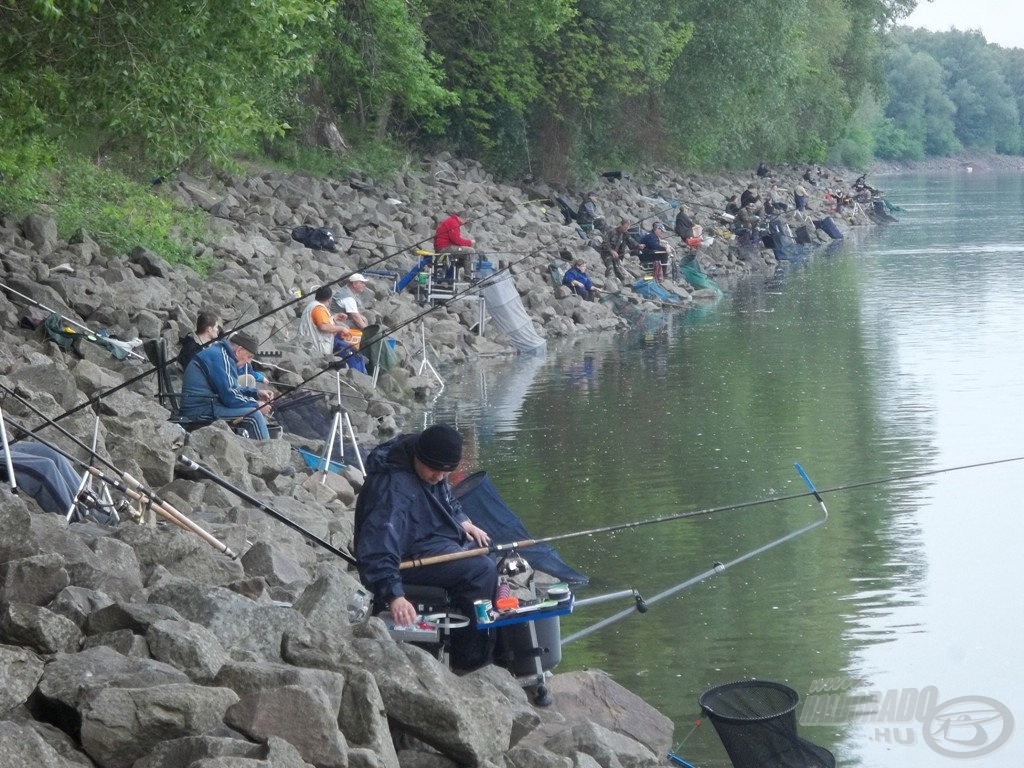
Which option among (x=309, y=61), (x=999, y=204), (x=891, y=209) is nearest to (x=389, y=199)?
(x=309, y=61)

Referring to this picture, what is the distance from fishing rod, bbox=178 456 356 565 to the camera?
793cm

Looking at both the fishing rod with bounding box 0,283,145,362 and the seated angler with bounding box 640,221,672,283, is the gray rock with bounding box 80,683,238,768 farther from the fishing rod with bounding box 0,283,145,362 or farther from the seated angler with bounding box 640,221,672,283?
the seated angler with bounding box 640,221,672,283

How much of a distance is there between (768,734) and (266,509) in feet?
9.29

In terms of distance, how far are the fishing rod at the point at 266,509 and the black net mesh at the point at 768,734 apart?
1836 millimetres

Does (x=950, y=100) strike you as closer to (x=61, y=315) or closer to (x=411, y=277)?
(x=411, y=277)

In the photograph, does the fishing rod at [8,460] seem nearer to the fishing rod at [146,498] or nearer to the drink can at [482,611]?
the fishing rod at [146,498]

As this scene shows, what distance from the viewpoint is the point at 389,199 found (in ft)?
95.5

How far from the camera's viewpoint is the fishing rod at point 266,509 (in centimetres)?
793

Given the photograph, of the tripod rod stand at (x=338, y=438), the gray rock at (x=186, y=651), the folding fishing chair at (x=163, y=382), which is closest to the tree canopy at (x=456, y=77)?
the folding fishing chair at (x=163, y=382)

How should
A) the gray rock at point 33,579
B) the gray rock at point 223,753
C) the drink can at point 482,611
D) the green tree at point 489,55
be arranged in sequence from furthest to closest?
the green tree at point 489,55 → the drink can at point 482,611 → the gray rock at point 33,579 → the gray rock at point 223,753

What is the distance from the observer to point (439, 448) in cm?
714

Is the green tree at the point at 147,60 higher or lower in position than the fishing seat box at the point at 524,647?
higher

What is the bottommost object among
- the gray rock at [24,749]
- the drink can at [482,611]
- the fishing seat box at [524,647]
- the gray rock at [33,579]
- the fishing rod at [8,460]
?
the fishing seat box at [524,647]

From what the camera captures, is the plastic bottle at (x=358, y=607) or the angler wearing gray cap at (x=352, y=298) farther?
the angler wearing gray cap at (x=352, y=298)
